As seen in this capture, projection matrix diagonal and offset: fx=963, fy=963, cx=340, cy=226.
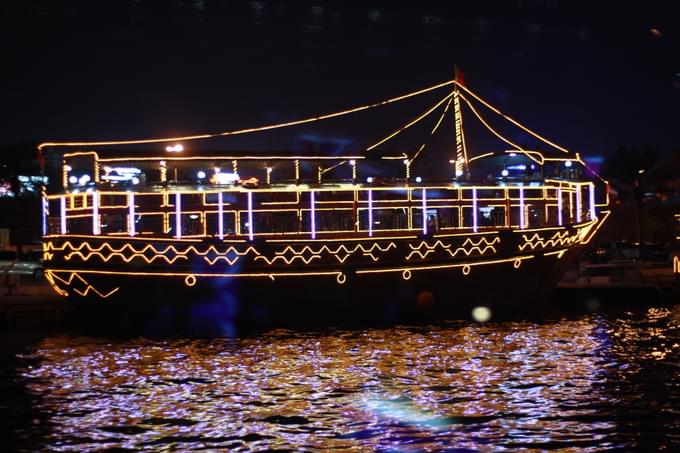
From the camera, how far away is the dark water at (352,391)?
13344 mm

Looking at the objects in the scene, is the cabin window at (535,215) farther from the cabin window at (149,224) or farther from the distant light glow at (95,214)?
the distant light glow at (95,214)

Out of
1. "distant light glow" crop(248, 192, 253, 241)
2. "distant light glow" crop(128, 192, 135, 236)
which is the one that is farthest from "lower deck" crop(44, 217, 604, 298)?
"distant light glow" crop(128, 192, 135, 236)

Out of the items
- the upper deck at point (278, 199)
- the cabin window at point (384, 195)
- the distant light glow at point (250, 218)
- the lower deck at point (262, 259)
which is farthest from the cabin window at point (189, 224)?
the cabin window at point (384, 195)

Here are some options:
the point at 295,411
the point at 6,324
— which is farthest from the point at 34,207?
the point at 295,411

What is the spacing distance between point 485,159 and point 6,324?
1538cm

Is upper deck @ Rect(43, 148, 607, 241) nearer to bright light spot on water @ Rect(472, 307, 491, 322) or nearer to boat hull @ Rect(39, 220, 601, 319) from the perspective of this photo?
boat hull @ Rect(39, 220, 601, 319)

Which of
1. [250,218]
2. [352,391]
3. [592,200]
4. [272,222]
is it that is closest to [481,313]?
[272,222]

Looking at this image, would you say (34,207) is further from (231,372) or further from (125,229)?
(231,372)

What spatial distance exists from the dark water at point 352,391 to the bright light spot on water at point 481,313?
108 inches

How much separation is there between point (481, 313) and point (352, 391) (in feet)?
35.8

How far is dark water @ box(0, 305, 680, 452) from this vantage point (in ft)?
43.8

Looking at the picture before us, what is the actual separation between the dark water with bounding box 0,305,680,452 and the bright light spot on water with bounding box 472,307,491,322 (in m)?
2.74

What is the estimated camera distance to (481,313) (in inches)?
1048

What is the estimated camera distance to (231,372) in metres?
18.2
